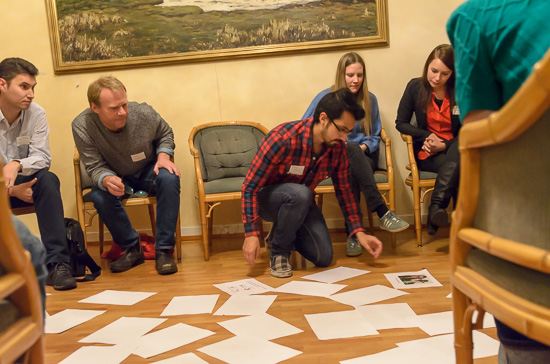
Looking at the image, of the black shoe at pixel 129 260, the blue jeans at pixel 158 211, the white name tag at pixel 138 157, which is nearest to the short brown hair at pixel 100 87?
the white name tag at pixel 138 157

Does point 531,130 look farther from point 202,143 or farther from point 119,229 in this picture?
point 202,143

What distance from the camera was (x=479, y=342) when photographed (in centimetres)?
161

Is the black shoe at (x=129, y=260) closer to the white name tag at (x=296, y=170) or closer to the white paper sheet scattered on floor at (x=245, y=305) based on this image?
the white paper sheet scattered on floor at (x=245, y=305)

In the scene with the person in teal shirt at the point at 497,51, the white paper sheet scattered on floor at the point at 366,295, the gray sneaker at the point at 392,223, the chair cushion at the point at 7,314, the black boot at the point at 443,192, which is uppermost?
the person in teal shirt at the point at 497,51

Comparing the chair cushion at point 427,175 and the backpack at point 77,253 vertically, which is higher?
the chair cushion at point 427,175

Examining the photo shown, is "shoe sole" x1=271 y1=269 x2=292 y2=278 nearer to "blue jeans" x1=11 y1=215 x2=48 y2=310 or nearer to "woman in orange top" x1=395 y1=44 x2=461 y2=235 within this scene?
"woman in orange top" x1=395 y1=44 x2=461 y2=235

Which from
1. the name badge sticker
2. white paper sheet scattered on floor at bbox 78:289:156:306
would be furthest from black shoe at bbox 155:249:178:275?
the name badge sticker

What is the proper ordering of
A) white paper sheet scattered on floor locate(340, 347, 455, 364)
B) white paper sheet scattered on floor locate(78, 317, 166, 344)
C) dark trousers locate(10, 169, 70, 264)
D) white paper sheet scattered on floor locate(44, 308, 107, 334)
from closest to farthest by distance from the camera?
white paper sheet scattered on floor locate(340, 347, 455, 364), white paper sheet scattered on floor locate(78, 317, 166, 344), white paper sheet scattered on floor locate(44, 308, 107, 334), dark trousers locate(10, 169, 70, 264)

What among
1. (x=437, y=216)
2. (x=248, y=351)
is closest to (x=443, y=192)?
(x=437, y=216)

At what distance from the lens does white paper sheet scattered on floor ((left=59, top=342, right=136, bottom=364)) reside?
167 centimetres

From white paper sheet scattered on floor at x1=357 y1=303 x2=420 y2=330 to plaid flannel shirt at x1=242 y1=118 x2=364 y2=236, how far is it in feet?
1.97

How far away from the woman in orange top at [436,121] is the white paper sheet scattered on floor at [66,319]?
1835 millimetres

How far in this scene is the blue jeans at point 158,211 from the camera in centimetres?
288

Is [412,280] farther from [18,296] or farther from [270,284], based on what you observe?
[18,296]
